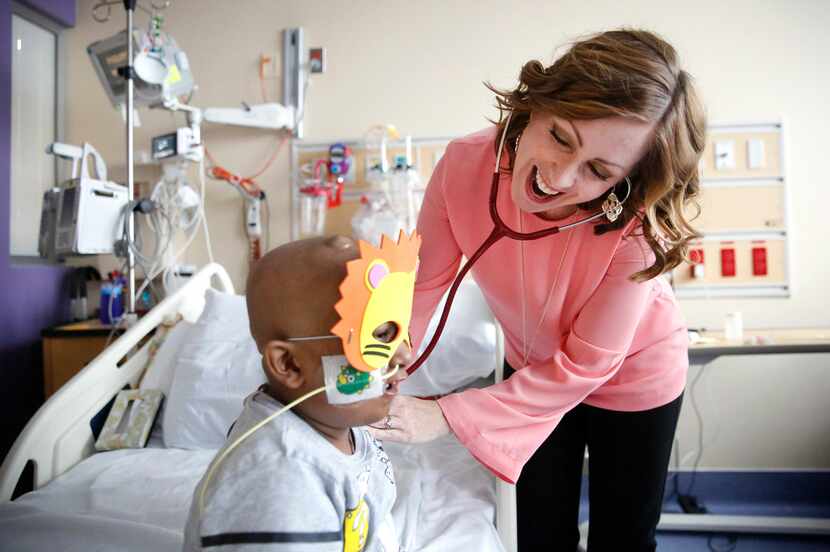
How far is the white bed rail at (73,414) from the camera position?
4.15 ft

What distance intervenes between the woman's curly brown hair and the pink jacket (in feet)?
0.22

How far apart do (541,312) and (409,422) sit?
0.39 meters

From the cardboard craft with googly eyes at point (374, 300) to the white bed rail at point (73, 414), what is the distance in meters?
1.08

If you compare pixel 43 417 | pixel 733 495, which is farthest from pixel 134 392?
pixel 733 495

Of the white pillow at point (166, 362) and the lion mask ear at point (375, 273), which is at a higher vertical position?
the lion mask ear at point (375, 273)

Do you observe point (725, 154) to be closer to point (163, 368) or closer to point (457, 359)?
point (457, 359)

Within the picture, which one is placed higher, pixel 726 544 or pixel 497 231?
pixel 497 231

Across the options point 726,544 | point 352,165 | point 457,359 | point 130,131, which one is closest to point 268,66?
point 352,165

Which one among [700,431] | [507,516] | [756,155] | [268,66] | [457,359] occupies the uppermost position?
[268,66]

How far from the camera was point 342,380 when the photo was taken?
685mm

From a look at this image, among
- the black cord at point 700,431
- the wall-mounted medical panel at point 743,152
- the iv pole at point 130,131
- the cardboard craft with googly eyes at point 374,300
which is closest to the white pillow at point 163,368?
the iv pole at point 130,131

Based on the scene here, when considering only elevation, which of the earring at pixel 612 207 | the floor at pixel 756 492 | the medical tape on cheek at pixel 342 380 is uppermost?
the earring at pixel 612 207

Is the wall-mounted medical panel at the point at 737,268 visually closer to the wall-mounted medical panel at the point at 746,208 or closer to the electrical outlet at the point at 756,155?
the wall-mounted medical panel at the point at 746,208

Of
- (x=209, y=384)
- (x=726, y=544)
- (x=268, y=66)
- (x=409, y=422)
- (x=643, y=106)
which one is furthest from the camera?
(x=268, y=66)
